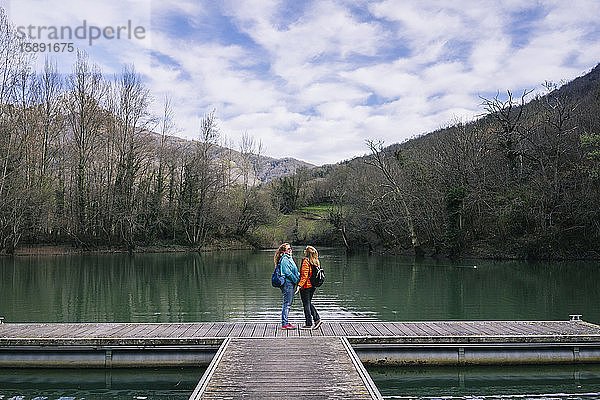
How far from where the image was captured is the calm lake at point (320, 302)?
854 cm

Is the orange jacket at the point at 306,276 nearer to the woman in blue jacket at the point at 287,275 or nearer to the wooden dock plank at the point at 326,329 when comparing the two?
the woman in blue jacket at the point at 287,275

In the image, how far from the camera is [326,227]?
198 feet

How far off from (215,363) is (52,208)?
40071 mm

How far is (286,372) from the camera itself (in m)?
7.22

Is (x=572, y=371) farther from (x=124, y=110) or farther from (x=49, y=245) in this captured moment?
(x=124, y=110)

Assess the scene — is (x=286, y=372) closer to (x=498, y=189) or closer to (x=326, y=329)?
(x=326, y=329)

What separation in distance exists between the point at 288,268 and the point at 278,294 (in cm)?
966

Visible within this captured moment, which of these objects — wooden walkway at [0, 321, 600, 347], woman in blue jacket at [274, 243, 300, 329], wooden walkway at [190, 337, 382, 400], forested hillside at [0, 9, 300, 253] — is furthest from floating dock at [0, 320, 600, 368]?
forested hillside at [0, 9, 300, 253]

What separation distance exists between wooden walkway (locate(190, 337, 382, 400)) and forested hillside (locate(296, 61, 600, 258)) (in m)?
28.3

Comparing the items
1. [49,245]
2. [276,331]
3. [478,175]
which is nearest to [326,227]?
[478,175]

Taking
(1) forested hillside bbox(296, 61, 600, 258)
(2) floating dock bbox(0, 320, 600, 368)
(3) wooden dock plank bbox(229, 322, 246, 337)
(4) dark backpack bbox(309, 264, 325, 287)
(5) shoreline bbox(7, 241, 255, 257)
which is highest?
(1) forested hillside bbox(296, 61, 600, 258)

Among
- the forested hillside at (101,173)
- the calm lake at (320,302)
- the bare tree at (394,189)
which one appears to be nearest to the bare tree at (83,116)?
the forested hillside at (101,173)

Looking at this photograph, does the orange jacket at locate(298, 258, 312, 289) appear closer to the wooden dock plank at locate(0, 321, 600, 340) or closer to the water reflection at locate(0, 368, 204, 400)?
the wooden dock plank at locate(0, 321, 600, 340)

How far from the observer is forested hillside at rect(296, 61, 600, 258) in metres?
34.6
